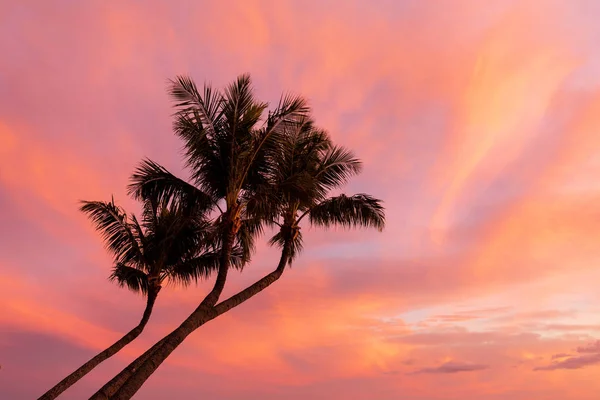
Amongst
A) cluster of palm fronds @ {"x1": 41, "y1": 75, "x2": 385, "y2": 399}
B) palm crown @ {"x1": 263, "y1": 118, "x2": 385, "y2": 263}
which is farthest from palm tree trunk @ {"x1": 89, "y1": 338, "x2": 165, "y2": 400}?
palm crown @ {"x1": 263, "y1": 118, "x2": 385, "y2": 263}

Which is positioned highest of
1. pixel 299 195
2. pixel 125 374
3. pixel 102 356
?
pixel 299 195

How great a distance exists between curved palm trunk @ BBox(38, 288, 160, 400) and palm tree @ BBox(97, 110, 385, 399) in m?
5.53

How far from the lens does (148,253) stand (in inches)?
858

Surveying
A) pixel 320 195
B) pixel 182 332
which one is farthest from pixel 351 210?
pixel 182 332

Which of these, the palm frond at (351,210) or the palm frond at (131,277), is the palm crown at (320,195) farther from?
the palm frond at (131,277)

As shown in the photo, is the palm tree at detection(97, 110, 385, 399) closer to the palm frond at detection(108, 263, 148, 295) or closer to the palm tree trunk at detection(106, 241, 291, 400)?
the palm tree trunk at detection(106, 241, 291, 400)

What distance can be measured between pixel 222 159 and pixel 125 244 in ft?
22.7

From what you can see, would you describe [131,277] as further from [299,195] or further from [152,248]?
Answer: [299,195]

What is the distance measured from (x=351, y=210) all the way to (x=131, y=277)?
942 cm

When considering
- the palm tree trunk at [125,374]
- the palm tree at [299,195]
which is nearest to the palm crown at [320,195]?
the palm tree at [299,195]

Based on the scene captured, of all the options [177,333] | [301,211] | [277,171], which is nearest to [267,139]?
[277,171]

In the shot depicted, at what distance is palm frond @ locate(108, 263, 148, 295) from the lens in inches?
884

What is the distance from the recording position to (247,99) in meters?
17.1

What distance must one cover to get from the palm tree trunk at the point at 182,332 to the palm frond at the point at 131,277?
660cm
